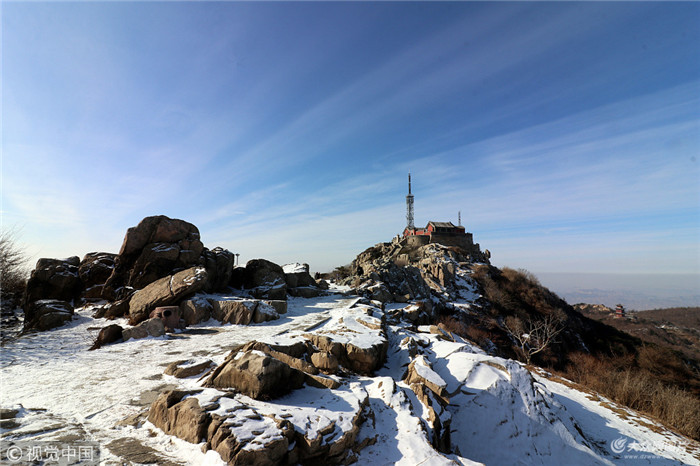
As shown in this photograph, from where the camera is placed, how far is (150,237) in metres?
18.2

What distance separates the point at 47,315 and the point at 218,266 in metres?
8.05

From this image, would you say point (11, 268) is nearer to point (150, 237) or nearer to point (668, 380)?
point (150, 237)

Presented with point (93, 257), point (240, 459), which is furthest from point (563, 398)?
point (93, 257)

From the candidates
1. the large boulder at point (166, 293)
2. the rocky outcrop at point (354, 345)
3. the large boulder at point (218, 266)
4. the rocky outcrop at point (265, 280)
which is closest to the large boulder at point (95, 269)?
the large boulder at point (166, 293)

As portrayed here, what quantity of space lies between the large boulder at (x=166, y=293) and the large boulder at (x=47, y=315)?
269cm

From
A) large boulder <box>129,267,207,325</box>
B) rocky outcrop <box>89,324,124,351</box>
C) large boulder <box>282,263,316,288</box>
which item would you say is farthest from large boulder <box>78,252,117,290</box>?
large boulder <box>282,263,316,288</box>

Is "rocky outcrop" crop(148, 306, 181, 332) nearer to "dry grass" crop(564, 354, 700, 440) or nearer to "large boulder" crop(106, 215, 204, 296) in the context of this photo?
"large boulder" crop(106, 215, 204, 296)

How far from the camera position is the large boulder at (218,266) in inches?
719

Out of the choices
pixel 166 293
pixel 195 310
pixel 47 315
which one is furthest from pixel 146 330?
pixel 47 315

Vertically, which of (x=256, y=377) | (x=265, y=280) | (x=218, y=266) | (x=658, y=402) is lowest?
(x=658, y=402)

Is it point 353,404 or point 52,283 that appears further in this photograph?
point 52,283

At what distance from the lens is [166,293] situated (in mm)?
13969

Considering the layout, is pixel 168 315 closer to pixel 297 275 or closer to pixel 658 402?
pixel 297 275

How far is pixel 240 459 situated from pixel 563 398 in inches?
593
